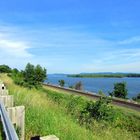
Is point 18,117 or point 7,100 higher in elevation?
point 7,100

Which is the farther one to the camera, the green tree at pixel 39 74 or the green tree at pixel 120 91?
the green tree at pixel 120 91

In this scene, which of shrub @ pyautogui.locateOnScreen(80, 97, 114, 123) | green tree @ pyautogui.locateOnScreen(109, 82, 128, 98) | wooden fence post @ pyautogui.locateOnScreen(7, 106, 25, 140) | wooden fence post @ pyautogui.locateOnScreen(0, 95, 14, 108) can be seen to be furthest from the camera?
green tree @ pyautogui.locateOnScreen(109, 82, 128, 98)

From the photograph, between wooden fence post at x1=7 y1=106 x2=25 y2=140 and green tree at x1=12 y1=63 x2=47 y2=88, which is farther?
green tree at x1=12 y1=63 x2=47 y2=88

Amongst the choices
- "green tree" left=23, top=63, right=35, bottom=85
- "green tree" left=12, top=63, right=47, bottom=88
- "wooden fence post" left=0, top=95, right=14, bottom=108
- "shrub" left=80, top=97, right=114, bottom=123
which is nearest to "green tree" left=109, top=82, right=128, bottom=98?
"green tree" left=12, top=63, right=47, bottom=88

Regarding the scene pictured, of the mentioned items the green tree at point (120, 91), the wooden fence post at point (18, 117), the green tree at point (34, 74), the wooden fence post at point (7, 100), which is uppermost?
the green tree at point (34, 74)

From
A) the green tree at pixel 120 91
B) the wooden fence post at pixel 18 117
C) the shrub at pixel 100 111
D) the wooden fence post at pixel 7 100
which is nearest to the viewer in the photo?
the wooden fence post at pixel 18 117

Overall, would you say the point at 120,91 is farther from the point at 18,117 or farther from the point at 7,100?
the point at 18,117

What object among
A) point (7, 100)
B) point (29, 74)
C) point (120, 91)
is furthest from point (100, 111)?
point (120, 91)

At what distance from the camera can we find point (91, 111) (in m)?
17.3

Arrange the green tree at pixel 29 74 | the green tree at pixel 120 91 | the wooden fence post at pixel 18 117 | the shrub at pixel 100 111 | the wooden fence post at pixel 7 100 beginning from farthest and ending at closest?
the green tree at pixel 120 91 → the green tree at pixel 29 74 → the shrub at pixel 100 111 → the wooden fence post at pixel 7 100 → the wooden fence post at pixel 18 117

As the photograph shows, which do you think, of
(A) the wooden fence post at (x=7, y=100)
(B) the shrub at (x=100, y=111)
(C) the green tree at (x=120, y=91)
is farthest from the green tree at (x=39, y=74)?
(A) the wooden fence post at (x=7, y=100)

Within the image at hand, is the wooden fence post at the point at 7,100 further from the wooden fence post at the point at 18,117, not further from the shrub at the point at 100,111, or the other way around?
the shrub at the point at 100,111

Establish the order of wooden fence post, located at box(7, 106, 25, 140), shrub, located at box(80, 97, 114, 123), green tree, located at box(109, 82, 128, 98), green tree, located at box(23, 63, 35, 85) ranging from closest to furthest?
wooden fence post, located at box(7, 106, 25, 140)
shrub, located at box(80, 97, 114, 123)
green tree, located at box(23, 63, 35, 85)
green tree, located at box(109, 82, 128, 98)

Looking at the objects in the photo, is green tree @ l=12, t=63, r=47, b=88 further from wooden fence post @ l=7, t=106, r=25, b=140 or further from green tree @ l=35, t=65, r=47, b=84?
wooden fence post @ l=7, t=106, r=25, b=140
